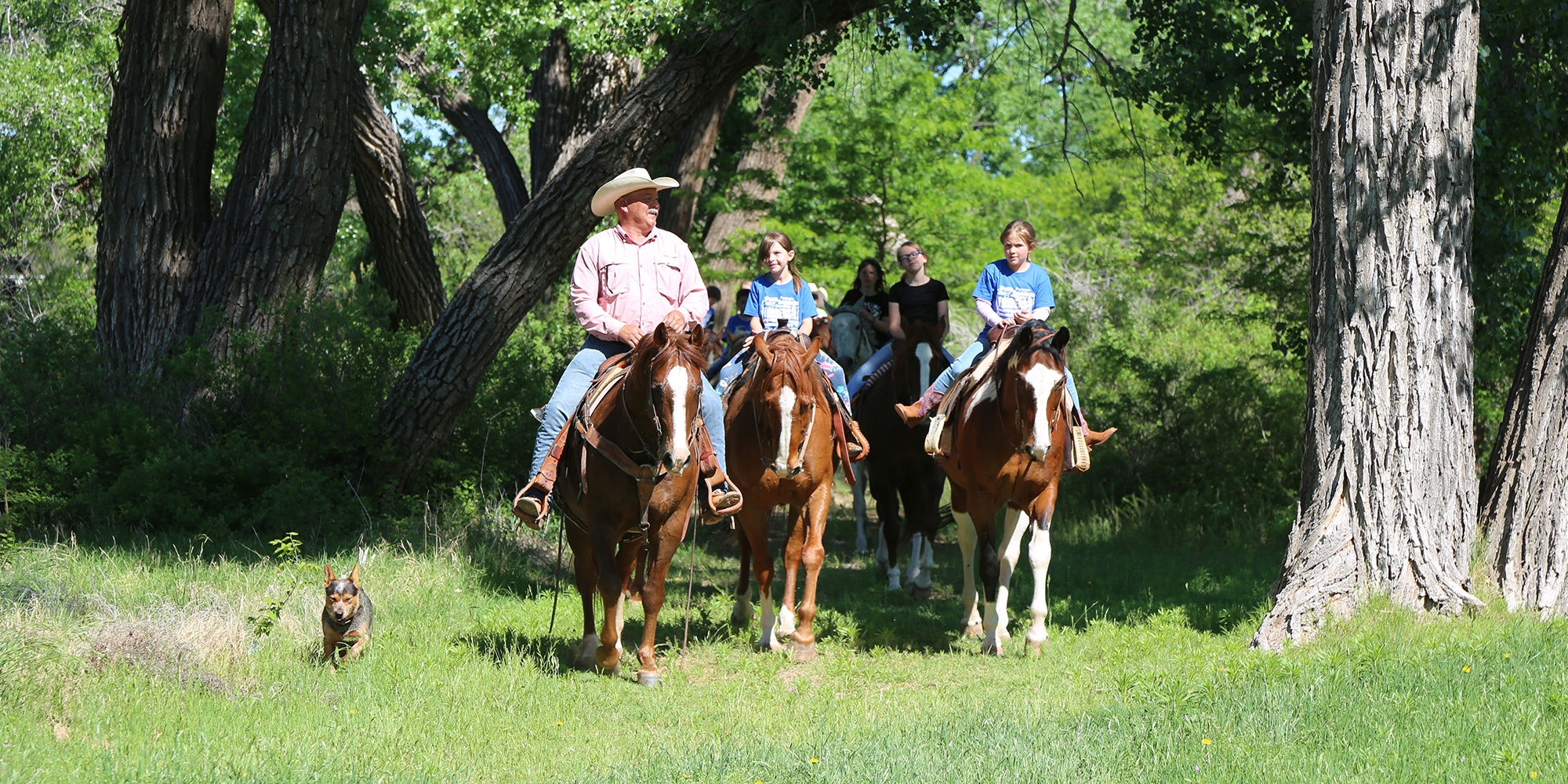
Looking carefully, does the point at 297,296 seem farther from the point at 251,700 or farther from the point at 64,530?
the point at 251,700

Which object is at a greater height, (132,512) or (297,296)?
(297,296)

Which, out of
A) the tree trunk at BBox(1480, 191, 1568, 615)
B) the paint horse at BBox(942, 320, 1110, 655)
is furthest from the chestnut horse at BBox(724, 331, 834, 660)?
the tree trunk at BBox(1480, 191, 1568, 615)

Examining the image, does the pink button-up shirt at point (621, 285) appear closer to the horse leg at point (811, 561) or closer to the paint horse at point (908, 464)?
the horse leg at point (811, 561)

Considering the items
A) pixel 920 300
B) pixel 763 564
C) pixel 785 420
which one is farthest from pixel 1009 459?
pixel 920 300

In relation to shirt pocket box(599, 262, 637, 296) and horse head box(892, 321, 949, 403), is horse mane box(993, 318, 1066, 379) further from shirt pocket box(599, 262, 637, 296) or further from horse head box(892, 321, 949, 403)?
horse head box(892, 321, 949, 403)

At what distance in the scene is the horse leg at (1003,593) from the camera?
8453 mm

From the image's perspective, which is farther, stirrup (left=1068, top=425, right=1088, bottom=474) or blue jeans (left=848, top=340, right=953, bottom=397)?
blue jeans (left=848, top=340, right=953, bottom=397)

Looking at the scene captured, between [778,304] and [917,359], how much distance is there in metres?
2.10

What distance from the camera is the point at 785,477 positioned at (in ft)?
26.3

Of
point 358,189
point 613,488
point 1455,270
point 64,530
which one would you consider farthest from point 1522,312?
point 64,530

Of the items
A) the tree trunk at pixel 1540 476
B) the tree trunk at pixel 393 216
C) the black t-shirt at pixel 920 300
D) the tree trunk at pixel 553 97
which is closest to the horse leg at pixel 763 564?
the black t-shirt at pixel 920 300

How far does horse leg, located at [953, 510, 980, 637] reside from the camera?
9.02 m

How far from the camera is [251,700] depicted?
636 centimetres

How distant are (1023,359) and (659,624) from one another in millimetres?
3435
